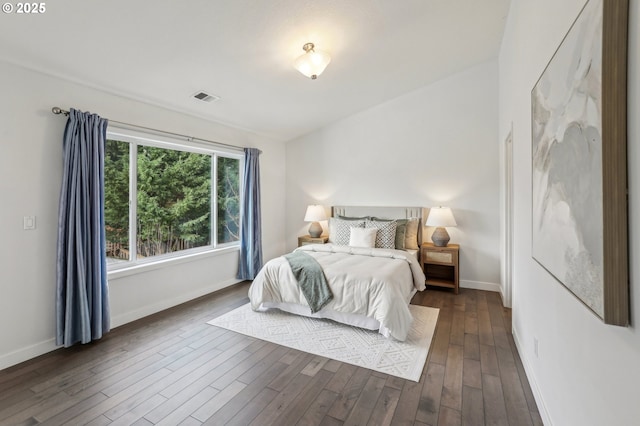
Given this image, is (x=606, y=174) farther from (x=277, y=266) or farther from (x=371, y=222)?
(x=371, y=222)

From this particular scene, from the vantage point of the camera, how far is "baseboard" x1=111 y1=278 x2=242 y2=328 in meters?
3.17

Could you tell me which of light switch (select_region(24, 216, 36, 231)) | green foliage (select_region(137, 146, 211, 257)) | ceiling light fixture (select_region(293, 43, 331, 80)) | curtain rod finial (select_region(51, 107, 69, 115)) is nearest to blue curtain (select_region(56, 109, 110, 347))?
curtain rod finial (select_region(51, 107, 69, 115))

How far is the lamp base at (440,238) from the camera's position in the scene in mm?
4273

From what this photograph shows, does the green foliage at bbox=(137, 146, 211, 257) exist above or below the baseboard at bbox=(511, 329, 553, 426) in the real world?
above

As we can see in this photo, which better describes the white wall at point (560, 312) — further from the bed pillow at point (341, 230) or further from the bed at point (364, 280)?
the bed pillow at point (341, 230)

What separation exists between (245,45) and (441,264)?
364 cm

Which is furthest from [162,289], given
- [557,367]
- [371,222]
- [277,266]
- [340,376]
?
[557,367]

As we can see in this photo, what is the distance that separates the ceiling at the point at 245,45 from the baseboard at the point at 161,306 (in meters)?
2.15

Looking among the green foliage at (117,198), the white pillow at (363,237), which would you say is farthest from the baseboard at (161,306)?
the white pillow at (363,237)

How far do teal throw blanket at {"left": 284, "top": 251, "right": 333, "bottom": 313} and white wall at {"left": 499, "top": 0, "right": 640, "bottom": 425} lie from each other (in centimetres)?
171

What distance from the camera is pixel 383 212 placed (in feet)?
16.1

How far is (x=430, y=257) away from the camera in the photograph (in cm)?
433

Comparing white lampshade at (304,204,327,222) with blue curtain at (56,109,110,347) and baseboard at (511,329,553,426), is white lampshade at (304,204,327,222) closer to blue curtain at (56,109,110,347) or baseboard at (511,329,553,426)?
blue curtain at (56,109,110,347)

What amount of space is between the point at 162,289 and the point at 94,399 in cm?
167
